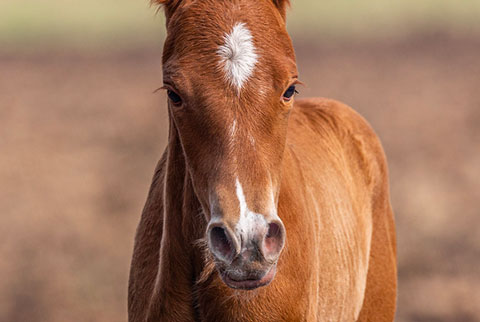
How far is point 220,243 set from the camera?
311cm

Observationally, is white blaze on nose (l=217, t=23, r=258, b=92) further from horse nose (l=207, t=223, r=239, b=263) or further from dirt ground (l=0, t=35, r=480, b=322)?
dirt ground (l=0, t=35, r=480, b=322)

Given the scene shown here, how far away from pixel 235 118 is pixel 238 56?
29 cm

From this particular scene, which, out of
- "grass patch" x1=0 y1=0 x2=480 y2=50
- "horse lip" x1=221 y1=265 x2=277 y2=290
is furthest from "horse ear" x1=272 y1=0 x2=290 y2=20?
"grass patch" x1=0 y1=0 x2=480 y2=50

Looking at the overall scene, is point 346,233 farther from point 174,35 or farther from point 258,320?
point 174,35

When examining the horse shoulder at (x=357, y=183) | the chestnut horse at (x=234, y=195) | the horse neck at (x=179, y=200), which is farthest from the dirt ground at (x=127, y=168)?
the horse neck at (x=179, y=200)

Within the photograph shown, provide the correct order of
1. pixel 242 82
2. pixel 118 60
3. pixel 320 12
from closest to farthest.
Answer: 1. pixel 242 82
2. pixel 118 60
3. pixel 320 12

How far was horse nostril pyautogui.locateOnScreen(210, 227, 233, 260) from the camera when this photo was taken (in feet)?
10.1

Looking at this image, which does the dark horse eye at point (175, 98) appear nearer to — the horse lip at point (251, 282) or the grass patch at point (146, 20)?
the horse lip at point (251, 282)

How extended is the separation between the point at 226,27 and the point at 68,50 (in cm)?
2731

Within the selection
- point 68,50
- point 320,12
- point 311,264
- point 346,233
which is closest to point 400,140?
point 346,233

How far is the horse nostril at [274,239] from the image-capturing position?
308 cm

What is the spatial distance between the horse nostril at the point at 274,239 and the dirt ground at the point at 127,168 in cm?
567

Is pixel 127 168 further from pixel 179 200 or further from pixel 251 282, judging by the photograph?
pixel 251 282

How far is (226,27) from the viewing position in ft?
11.2
